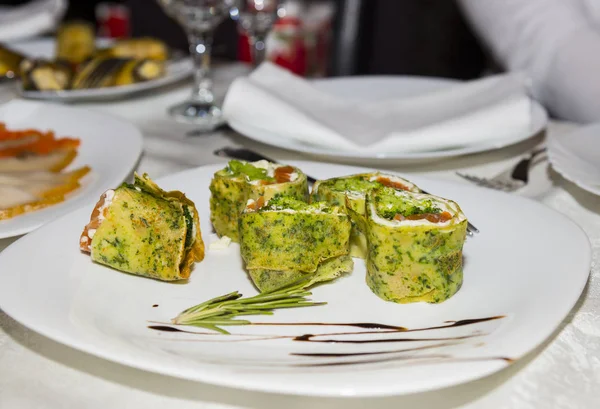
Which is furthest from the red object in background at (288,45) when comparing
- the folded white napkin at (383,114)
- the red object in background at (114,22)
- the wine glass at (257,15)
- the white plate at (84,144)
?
the white plate at (84,144)

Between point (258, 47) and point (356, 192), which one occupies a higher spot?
point (356, 192)

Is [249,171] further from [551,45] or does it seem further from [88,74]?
[551,45]

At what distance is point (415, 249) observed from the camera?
0.86 metres

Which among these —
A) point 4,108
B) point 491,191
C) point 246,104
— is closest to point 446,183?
point 491,191

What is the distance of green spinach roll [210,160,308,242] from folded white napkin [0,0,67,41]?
1771 millimetres

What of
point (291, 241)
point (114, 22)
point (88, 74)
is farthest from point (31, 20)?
point (114, 22)

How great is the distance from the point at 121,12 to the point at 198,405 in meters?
4.68

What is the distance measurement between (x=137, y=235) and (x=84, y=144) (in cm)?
64

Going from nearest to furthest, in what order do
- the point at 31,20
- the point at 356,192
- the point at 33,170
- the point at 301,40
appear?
the point at 356,192 → the point at 33,170 → the point at 31,20 → the point at 301,40

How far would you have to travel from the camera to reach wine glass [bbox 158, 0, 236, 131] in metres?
1.72

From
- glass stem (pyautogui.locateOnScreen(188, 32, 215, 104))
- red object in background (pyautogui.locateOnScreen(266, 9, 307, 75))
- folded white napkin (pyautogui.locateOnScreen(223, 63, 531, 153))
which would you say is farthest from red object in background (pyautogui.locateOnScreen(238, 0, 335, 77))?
folded white napkin (pyautogui.locateOnScreen(223, 63, 531, 153))

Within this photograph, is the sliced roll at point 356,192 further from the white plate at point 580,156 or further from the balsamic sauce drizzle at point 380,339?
the white plate at point 580,156

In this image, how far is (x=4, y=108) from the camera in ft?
5.22

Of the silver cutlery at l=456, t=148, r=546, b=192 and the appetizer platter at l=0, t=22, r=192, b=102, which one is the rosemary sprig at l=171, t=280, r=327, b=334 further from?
the appetizer platter at l=0, t=22, r=192, b=102
